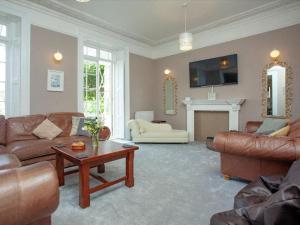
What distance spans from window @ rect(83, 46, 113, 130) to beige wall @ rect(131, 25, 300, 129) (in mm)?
810

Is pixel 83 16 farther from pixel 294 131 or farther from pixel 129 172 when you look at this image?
pixel 294 131

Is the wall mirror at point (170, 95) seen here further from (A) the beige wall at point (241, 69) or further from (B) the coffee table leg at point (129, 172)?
(B) the coffee table leg at point (129, 172)

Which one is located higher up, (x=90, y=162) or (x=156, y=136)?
(x=90, y=162)

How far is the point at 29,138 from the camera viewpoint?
330 cm

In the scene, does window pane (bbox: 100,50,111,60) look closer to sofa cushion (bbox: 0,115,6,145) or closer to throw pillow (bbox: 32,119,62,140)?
throw pillow (bbox: 32,119,62,140)

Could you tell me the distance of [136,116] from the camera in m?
5.88

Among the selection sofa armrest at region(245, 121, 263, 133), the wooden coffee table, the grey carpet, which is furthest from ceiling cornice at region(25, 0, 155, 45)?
sofa armrest at region(245, 121, 263, 133)

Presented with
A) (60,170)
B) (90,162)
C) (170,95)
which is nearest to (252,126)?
(170,95)

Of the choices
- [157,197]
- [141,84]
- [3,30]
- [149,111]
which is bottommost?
[157,197]

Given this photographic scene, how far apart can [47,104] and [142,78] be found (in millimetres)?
3079

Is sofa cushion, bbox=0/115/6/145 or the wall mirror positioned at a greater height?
the wall mirror

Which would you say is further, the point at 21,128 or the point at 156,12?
the point at 156,12

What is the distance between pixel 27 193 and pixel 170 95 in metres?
5.45

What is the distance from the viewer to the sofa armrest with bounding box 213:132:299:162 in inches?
79.3
